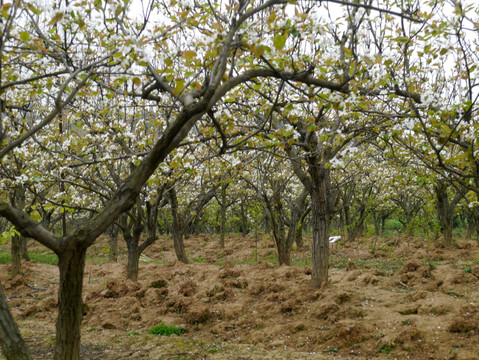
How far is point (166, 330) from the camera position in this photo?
7.13m

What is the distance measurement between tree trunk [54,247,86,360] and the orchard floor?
2095 mm

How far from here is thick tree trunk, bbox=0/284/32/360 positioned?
10.5 ft

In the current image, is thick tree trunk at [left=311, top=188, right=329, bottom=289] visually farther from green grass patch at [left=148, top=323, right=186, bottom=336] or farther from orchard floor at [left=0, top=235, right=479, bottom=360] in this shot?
green grass patch at [left=148, top=323, right=186, bottom=336]

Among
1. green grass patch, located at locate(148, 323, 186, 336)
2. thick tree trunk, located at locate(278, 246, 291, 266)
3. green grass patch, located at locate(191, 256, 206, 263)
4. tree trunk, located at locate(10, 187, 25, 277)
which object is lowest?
green grass patch, located at locate(148, 323, 186, 336)

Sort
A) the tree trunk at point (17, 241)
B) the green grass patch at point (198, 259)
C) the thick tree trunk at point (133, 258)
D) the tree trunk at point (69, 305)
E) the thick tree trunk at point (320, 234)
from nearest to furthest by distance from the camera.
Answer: the tree trunk at point (69, 305) → the thick tree trunk at point (320, 234) → the thick tree trunk at point (133, 258) → the tree trunk at point (17, 241) → the green grass patch at point (198, 259)

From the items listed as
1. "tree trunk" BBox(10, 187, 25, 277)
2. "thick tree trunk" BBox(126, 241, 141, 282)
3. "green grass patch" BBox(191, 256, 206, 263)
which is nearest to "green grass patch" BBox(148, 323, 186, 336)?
"thick tree trunk" BBox(126, 241, 141, 282)

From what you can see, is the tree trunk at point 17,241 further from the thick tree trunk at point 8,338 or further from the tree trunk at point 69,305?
the thick tree trunk at point 8,338

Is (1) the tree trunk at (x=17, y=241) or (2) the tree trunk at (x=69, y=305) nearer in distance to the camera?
(2) the tree trunk at (x=69, y=305)

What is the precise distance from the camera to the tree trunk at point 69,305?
383 centimetres

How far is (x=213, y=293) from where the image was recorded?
29.3 feet

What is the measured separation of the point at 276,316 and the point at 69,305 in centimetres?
450

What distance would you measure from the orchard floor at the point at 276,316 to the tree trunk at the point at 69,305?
6.87ft

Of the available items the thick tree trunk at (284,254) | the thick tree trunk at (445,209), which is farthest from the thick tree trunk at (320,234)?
the thick tree trunk at (445,209)

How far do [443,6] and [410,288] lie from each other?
6203 millimetres
